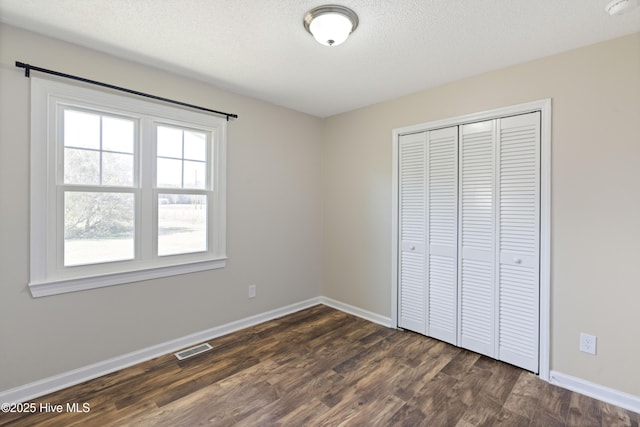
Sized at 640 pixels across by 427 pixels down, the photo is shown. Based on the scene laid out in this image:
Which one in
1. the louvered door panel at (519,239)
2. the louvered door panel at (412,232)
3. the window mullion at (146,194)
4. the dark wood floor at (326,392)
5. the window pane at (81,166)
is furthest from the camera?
the louvered door panel at (412,232)

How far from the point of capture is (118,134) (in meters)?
2.41

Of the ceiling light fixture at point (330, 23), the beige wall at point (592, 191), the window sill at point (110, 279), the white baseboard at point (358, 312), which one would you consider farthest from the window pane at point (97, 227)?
the beige wall at point (592, 191)

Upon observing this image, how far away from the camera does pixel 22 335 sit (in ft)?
6.57

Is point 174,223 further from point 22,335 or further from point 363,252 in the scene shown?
point 363,252

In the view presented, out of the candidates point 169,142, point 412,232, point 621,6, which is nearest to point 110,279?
A: point 169,142

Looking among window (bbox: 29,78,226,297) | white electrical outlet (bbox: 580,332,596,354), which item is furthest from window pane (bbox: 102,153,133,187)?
white electrical outlet (bbox: 580,332,596,354)

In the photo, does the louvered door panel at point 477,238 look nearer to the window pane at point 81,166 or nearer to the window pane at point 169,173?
the window pane at point 169,173

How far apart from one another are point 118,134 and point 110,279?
3.77ft

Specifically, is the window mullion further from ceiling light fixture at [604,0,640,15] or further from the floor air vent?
ceiling light fixture at [604,0,640,15]

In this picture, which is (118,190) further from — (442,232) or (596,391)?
(596,391)

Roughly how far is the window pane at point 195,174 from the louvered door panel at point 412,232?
201 cm

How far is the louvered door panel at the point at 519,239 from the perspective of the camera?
235cm

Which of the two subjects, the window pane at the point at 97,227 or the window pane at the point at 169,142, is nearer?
the window pane at the point at 97,227

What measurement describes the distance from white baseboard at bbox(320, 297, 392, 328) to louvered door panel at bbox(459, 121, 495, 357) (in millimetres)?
805
